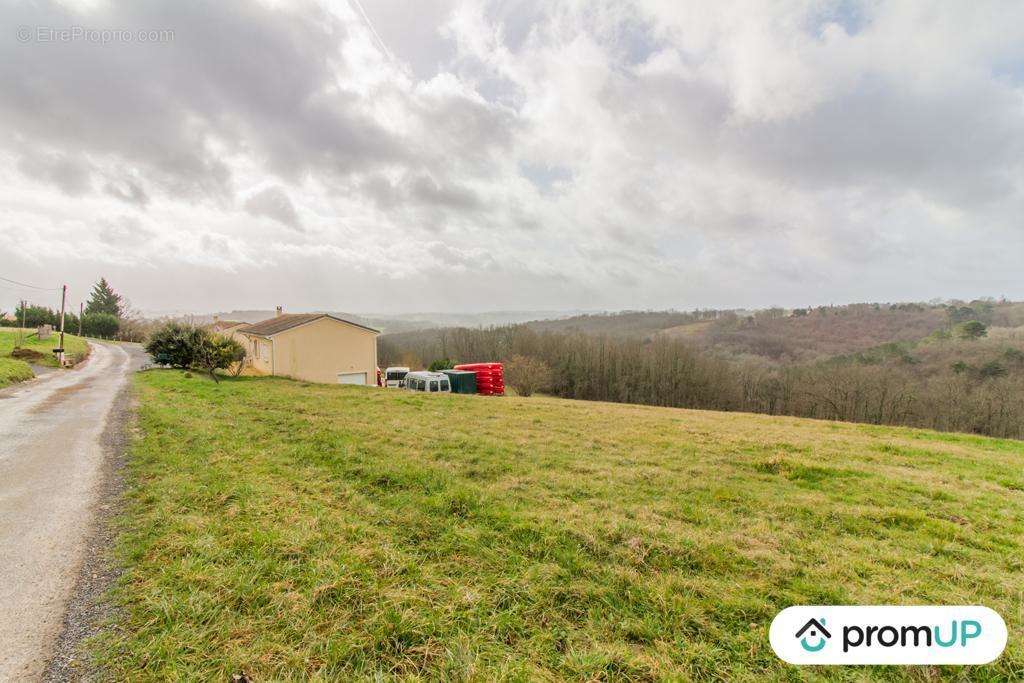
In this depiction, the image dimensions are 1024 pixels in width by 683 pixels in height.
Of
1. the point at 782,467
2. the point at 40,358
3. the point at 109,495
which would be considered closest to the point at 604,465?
the point at 782,467

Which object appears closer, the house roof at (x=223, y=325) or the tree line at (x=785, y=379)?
the house roof at (x=223, y=325)

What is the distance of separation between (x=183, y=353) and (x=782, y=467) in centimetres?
2670

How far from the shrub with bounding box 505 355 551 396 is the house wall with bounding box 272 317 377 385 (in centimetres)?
2141

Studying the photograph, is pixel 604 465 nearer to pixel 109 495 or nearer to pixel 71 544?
pixel 71 544

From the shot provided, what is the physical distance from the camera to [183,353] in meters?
21.0

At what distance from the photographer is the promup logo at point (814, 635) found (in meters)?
2.79

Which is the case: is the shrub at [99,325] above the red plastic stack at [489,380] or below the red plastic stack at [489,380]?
above

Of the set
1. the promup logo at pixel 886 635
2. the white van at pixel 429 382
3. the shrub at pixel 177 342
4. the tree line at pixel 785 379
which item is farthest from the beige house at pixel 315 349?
the tree line at pixel 785 379

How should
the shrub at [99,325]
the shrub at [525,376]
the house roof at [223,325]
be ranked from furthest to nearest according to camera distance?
the shrub at [99,325] → the shrub at [525,376] → the house roof at [223,325]

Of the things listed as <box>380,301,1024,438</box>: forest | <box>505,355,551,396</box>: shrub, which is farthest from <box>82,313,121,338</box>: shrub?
<box>505,355,551,396</box>: shrub

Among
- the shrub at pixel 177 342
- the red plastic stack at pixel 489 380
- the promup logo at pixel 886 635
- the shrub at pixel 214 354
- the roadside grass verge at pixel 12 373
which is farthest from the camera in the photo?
the red plastic stack at pixel 489 380

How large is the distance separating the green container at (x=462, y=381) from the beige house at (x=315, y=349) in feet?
17.9

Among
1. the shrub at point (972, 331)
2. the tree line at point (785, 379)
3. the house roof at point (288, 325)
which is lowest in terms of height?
the tree line at point (785, 379)

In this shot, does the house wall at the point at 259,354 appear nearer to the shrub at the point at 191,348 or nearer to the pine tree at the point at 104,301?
the shrub at the point at 191,348
